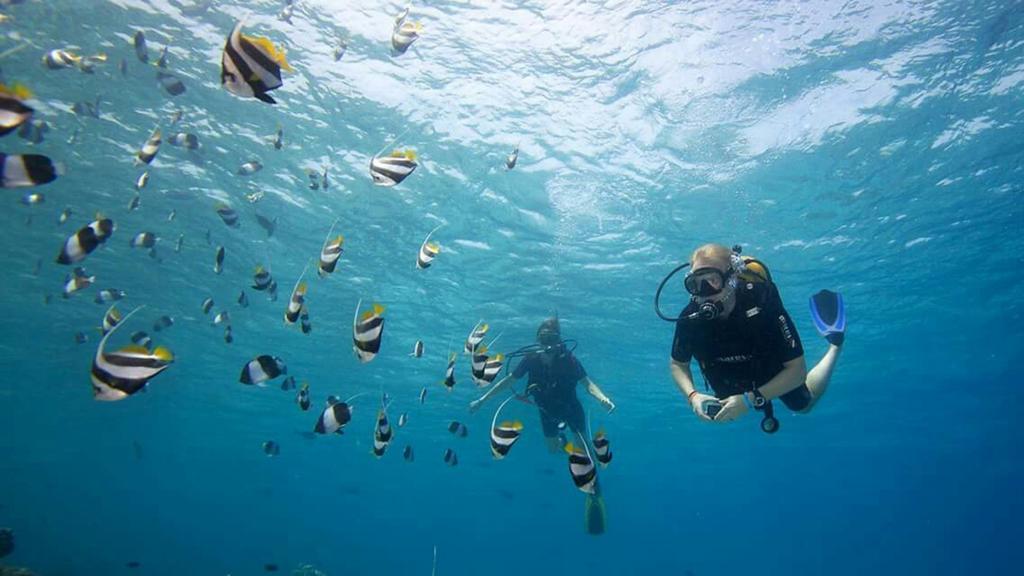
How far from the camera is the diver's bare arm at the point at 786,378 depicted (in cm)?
545

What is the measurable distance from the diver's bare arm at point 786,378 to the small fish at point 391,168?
4.29 m

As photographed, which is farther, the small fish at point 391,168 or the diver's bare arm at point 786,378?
the diver's bare arm at point 786,378

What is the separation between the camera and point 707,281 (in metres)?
5.34

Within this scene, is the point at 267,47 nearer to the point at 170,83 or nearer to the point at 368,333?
the point at 368,333

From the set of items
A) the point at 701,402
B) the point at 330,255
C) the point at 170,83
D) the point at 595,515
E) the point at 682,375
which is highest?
the point at 170,83

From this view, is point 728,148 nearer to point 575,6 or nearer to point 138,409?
point 575,6

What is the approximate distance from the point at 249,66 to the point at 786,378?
5576 mm

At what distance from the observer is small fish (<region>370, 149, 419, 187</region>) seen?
15.3 feet

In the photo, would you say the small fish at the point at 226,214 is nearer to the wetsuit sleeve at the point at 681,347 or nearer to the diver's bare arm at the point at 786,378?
the wetsuit sleeve at the point at 681,347

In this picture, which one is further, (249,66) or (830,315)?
(830,315)

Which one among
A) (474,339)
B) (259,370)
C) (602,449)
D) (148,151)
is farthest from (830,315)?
(148,151)

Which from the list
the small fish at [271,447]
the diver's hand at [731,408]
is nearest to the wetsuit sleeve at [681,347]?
the diver's hand at [731,408]

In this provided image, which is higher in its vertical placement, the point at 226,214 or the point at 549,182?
the point at 549,182

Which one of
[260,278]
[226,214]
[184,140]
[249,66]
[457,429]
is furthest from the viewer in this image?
[457,429]
